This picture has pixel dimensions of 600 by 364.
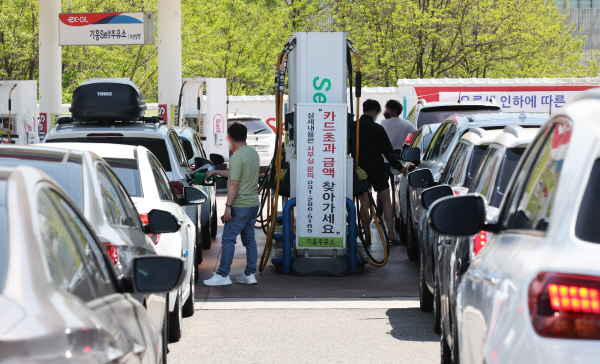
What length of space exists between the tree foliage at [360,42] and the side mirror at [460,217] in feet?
93.8

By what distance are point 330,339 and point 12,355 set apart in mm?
5153

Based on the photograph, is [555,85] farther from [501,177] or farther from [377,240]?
[501,177]

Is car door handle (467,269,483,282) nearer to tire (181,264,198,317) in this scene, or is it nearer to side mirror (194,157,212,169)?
tire (181,264,198,317)

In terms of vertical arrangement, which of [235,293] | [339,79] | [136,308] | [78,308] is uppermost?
[339,79]

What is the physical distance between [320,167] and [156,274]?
6.51m

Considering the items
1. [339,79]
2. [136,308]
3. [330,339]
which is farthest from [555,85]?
[136,308]

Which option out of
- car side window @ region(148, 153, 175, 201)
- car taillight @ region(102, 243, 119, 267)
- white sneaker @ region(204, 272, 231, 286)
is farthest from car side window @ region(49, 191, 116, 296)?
white sneaker @ region(204, 272, 231, 286)

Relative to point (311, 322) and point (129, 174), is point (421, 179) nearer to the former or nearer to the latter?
point (311, 322)

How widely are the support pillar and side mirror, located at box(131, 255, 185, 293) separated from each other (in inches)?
710

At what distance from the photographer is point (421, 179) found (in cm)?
909

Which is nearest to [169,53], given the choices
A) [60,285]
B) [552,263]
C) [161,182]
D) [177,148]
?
[177,148]

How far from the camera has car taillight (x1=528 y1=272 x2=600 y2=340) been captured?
2414mm

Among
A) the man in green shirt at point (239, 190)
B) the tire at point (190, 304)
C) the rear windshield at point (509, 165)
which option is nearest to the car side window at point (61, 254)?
the rear windshield at point (509, 165)

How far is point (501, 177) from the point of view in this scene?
5.79m
